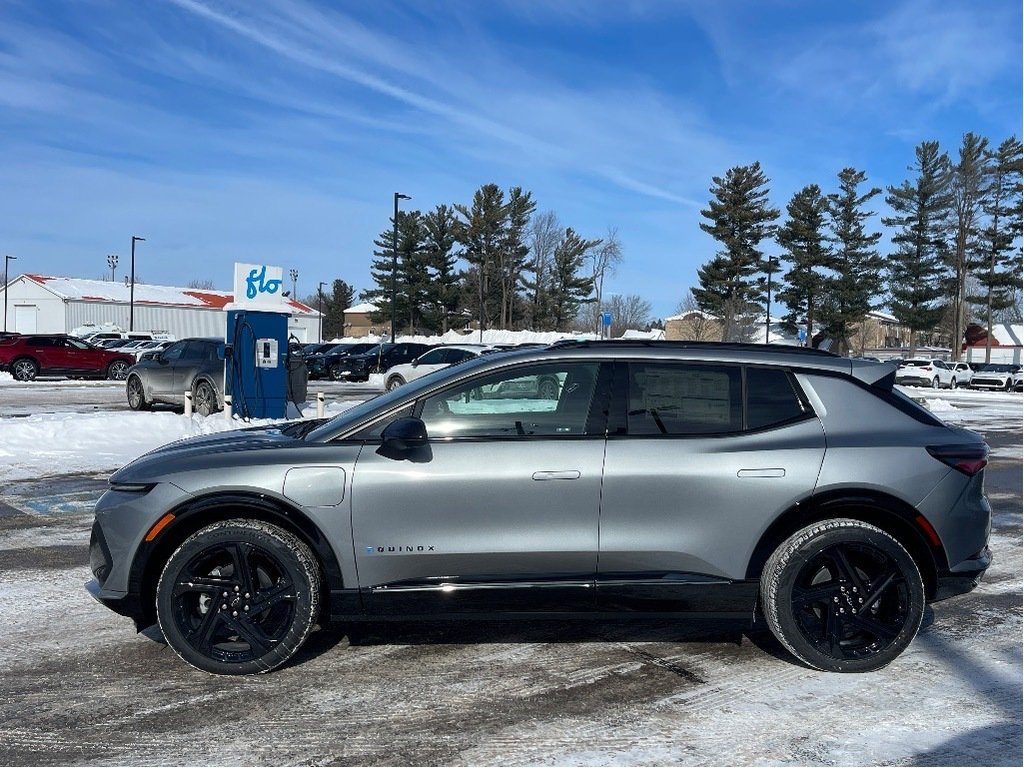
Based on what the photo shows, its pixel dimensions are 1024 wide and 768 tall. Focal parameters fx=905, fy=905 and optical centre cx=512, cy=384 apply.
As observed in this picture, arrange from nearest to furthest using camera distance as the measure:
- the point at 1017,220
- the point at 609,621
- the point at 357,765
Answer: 1. the point at 357,765
2. the point at 609,621
3. the point at 1017,220

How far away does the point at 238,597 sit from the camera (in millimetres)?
4363

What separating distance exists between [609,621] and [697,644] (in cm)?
58

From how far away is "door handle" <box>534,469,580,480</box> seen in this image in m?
4.37

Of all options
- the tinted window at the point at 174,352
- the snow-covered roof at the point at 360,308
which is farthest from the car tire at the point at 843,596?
the snow-covered roof at the point at 360,308

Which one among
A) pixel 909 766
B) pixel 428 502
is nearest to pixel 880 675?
pixel 909 766

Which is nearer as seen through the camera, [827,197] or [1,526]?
[1,526]

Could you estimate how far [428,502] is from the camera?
434 cm

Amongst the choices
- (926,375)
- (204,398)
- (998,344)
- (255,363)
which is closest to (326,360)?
(204,398)

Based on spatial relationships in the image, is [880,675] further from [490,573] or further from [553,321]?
[553,321]

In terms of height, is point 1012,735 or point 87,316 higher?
point 87,316

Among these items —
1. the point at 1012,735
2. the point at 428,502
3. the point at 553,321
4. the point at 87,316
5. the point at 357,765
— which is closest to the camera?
the point at 357,765

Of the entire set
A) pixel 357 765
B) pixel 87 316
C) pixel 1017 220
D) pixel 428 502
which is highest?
pixel 1017 220

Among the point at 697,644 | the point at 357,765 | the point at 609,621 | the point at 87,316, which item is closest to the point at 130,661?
the point at 357,765

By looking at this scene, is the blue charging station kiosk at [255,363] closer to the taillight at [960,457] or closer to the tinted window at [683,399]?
the tinted window at [683,399]
